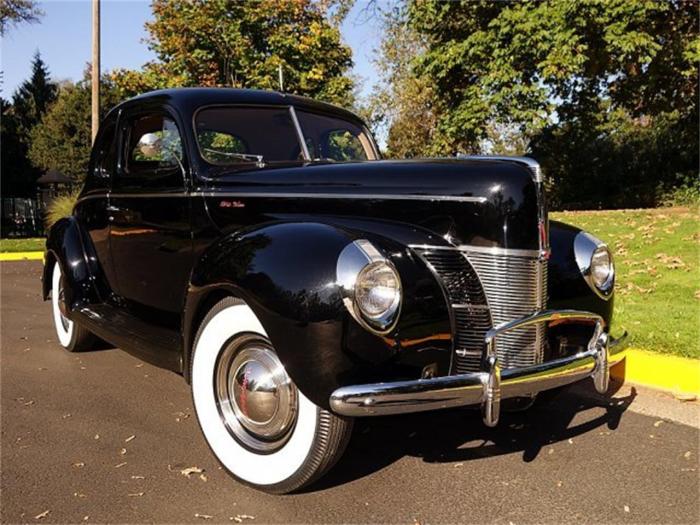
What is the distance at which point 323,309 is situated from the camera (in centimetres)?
234

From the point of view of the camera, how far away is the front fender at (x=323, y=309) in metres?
2.32

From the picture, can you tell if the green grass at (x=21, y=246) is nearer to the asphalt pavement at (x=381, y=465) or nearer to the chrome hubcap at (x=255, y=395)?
the asphalt pavement at (x=381, y=465)

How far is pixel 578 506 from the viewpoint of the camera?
253 centimetres

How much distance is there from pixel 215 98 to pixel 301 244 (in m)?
1.71

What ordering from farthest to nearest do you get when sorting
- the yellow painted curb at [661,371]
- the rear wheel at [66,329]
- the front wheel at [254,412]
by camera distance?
the rear wheel at [66,329] → the yellow painted curb at [661,371] → the front wheel at [254,412]

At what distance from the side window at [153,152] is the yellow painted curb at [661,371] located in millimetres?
3145

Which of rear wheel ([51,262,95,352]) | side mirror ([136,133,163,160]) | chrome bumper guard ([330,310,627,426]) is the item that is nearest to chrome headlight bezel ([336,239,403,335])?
chrome bumper guard ([330,310,627,426])

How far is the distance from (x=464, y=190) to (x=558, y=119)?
1562 centimetres

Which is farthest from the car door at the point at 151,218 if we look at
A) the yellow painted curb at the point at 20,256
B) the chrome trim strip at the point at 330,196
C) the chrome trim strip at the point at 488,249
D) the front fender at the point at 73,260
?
the yellow painted curb at the point at 20,256

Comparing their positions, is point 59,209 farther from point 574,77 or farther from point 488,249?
point 488,249

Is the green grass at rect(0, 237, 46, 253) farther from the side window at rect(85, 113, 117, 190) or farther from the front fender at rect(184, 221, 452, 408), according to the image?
the front fender at rect(184, 221, 452, 408)

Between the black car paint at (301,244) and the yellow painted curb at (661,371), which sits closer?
the black car paint at (301,244)

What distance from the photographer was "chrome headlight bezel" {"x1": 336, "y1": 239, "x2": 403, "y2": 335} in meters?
2.33

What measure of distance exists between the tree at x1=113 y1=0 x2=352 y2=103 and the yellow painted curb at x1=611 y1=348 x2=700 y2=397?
12993mm
